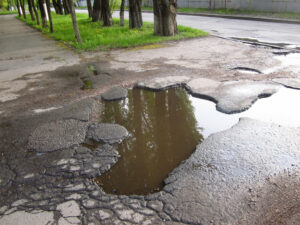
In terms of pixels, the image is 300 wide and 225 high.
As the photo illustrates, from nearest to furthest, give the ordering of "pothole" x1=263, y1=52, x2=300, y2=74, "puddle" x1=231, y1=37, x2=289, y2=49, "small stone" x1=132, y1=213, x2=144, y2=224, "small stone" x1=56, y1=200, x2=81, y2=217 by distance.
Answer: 1. "small stone" x1=132, y1=213, x2=144, y2=224
2. "small stone" x1=56, y1=200, x2=81, y2=217
3. "pothole" x1=263, y1=52, x2=300, y2=74
4. "puddle" x1=231, y1=37, x2=289, y2=49

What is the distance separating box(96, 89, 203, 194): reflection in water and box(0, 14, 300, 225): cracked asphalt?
0.13 m

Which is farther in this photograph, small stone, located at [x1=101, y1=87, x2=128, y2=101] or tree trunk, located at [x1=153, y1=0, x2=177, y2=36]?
tree trunk, located at [x1=153, y1=0, x2=177, y2=36]

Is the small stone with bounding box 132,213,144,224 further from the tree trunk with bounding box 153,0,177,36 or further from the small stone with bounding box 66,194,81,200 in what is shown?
the tree trunk with bounding box 153,0,177,36

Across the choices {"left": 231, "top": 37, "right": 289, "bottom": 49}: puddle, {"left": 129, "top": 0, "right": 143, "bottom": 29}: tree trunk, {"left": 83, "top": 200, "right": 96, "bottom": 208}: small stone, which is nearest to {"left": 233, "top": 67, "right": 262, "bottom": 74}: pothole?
{"left": 231, "top": 37, "right": 289, "bottom": 49}: puddle

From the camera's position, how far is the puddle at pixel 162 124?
10.5ft

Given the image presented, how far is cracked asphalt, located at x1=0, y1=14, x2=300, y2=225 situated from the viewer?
261cm

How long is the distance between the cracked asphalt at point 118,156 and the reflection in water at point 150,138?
0.44ft

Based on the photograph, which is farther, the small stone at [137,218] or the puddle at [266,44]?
the puddle at [266,44]

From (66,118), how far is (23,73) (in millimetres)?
4060

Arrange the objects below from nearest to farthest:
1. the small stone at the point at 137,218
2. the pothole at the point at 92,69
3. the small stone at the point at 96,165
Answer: the small stone at the point at 137,218, the small stone at the point at 96,165, the pothole at the point at 92,69

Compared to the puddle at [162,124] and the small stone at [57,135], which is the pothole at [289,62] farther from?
the small stone at [57,135]

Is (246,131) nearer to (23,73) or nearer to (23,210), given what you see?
(23,210)

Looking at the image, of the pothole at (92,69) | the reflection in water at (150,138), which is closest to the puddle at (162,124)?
the reflection in water at (150,138)

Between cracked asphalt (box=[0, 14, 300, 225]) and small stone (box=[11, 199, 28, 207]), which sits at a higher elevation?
cracked asphalt (box=[0, 14, 300, 225])
